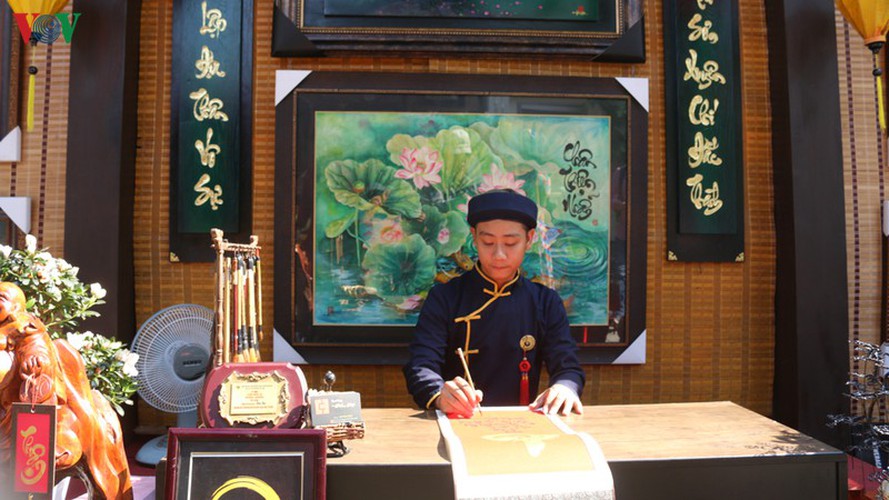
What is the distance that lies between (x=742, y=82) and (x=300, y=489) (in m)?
3.64

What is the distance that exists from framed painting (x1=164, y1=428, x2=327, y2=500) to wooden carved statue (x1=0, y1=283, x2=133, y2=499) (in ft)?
1.09

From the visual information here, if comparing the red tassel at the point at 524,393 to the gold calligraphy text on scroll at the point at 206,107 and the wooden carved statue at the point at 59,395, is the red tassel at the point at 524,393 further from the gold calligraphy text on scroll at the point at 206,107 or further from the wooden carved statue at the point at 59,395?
the gold calligraphy text on scroll at the point at 206,107

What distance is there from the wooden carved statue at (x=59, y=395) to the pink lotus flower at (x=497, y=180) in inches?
95.9

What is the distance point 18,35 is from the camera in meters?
3.81

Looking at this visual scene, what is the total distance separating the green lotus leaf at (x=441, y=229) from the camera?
3.78 meters

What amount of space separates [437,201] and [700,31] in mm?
1976

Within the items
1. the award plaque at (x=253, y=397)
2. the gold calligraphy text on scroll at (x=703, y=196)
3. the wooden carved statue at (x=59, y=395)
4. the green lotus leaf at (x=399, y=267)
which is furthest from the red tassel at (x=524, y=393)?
Answer: the gold calligraphy text on scroll at (x=703, y=196)

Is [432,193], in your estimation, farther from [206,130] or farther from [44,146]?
[44,146]

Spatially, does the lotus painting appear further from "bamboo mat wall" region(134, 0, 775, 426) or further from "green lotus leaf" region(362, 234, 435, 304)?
"bamboo mat wall" region(134, 0, 775, 426)

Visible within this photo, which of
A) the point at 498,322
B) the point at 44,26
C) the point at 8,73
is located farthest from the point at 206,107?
the point at 498,322

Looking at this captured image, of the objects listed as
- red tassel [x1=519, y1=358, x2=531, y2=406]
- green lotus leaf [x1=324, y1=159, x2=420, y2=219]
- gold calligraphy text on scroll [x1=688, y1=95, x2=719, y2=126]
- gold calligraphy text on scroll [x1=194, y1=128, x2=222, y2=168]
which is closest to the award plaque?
red tassel [x1=519, y1=358, x2=531, y2=406]

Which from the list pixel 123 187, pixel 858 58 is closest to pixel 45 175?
pixel 123 187

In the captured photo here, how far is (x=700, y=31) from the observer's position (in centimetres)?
387

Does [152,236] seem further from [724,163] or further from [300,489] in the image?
[724,163]
